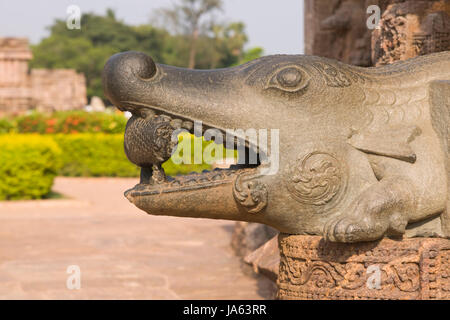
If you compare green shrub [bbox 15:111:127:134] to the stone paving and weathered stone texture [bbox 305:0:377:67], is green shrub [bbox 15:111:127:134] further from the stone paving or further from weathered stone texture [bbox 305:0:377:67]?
weathered stone texture [bbox 305:0:377:67]

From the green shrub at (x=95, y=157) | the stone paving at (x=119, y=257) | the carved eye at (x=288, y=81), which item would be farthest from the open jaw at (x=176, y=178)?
the green shrub at (x=95, y=157)

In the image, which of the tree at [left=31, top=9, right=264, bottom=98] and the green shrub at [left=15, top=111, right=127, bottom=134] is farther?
the tree at [left=31, top=9, right=264, bottom=98]

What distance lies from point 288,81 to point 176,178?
506 millimetres

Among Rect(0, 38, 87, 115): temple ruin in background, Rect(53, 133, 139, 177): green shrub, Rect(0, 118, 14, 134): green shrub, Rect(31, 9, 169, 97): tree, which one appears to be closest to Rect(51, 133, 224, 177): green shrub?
Rect(53, 133, 139, 177): green shrub

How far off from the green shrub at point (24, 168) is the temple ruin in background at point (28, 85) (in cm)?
1357

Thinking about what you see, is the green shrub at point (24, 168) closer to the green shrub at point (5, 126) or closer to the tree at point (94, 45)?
the green shrub at point (5, 126)

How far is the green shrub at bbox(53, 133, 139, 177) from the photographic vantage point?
14578mm

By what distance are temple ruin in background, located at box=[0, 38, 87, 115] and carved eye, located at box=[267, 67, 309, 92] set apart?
22188 mm

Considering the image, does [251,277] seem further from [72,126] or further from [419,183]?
[72,126]

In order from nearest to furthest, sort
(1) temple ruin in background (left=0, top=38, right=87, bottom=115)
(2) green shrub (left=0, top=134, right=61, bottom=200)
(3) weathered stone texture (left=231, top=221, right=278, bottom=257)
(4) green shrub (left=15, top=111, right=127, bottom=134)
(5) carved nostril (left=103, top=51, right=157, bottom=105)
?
(5) carved nostril (left=103, top=51, right=157, bottom=105) → (3) weathered stone texture (left=231, top=221, right=278, bottom=257) → (2) green shrub (left=0, top=134, right=61, bottom=200) → (4) green shrub (left=15, top=111, right=127, bottom=134) → (1) temple ruin in background (left=0, top=38, right=87, bottom=115)

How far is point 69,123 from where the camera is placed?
1661cm

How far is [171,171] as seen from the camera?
1388 centimetres

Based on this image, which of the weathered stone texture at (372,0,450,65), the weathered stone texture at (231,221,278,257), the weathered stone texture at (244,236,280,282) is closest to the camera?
the weathered stone texture at (372,0,450,65)

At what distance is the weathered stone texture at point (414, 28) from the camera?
9.83 feet
